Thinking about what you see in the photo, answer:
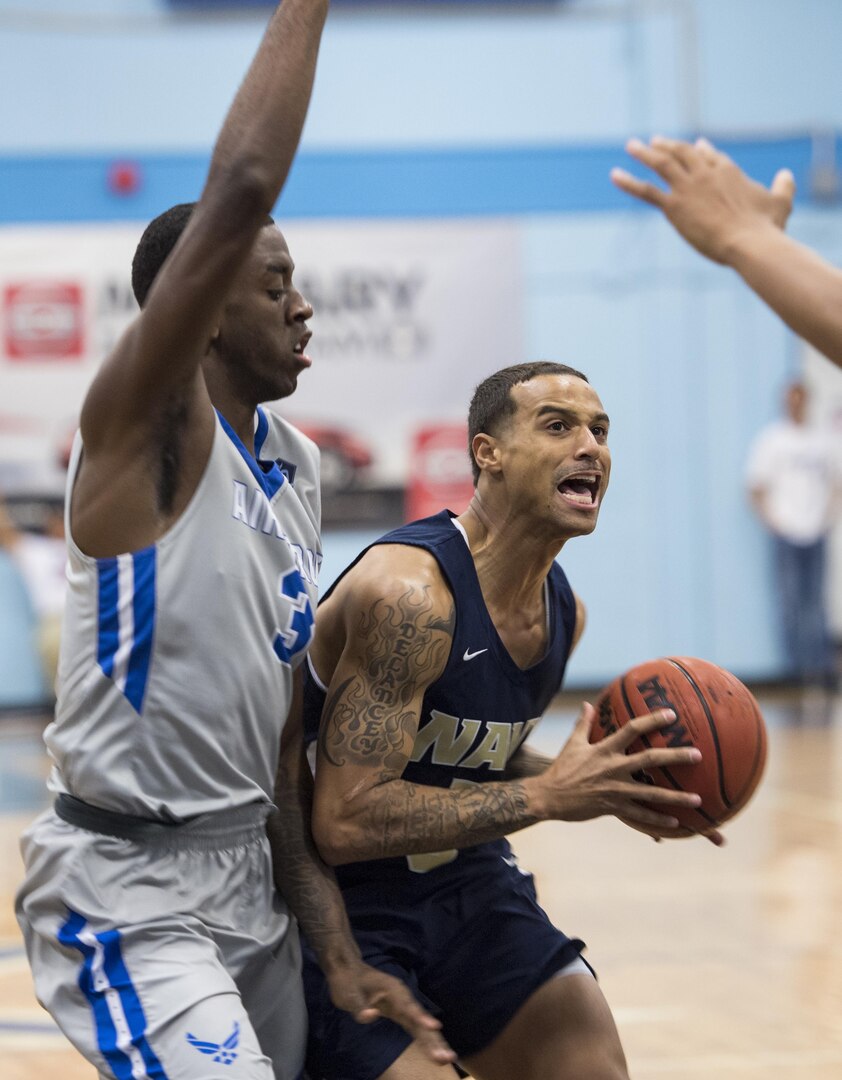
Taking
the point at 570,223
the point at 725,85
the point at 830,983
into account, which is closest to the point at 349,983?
the point at 830,983

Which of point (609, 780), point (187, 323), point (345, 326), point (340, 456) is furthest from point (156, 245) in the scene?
point (345, 326)

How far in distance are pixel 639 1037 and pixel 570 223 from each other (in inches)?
326

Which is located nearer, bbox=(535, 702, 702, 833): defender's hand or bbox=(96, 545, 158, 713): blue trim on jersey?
bbox=(96, 545, 158, 713): blue trim on jersey

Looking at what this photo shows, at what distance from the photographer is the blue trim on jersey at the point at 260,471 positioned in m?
2.71

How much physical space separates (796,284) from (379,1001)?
1.43 meters

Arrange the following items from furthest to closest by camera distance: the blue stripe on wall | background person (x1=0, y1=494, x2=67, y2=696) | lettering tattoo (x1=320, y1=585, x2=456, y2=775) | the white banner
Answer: the blue stripe on wall < the white banner < background person (x1=0, y1=494, x2=67, y2=696) < lettering tattoo (x1=320, y1=585, x2=456, y2=775)

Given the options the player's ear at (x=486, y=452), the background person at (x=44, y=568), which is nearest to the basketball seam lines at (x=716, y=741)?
the player's ear at (x=486, y=452)

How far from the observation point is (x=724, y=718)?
3068 mm

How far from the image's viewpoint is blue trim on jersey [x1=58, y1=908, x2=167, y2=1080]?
2.43 metres

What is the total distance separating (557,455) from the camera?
3227 mm

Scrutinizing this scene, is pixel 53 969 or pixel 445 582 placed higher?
pixel 445 582

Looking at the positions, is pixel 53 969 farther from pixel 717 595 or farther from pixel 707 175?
pixel 717 595

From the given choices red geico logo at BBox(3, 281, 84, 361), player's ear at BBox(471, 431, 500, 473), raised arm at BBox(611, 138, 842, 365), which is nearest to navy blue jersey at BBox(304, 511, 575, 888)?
player's ear at BBox(471, 431, 500, 473)

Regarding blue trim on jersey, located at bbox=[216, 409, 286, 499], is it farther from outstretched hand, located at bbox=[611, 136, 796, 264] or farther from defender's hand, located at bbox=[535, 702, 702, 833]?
outstretched hand, located at bbox=[611, 136, 796, 264]
